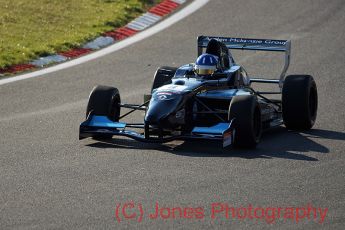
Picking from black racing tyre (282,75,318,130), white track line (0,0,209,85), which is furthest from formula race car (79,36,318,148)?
white track line (0,0,209,85)

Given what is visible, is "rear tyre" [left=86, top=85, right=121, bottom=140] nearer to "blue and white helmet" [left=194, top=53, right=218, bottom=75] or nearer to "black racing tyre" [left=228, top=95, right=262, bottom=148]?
"blue and white helmet" [left=194, top=53, right=218, bottom=75]

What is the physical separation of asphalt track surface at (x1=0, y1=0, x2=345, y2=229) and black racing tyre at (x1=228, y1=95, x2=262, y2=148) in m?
0.20

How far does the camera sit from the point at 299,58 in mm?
20531

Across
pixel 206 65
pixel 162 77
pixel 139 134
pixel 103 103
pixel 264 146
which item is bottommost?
pixel 264 146

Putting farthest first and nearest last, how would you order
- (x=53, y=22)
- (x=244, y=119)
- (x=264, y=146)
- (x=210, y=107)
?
1. (x=53, y=22)
2. (x=210, y=107)
3. (x=264, y=146)
4. (x=244, y=119)

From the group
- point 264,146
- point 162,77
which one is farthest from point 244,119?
point 162,77

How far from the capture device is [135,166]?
11.4 meters

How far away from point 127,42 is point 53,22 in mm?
2131

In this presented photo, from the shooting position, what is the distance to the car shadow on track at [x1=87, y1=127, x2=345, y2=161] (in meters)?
12.1

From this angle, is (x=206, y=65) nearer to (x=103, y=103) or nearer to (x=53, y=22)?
(x=103, y=103)

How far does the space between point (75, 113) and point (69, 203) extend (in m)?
5.88

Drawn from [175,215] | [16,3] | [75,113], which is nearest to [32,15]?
[16,3]

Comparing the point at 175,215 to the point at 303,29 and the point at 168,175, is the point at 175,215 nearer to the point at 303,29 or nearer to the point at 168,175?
the point at 168,175

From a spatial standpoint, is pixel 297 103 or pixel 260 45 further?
pixel 260 45
